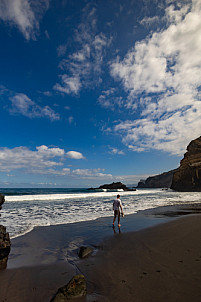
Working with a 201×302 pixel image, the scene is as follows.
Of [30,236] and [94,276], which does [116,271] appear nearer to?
[94,276]

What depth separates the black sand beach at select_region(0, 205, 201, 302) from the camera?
3248 mm

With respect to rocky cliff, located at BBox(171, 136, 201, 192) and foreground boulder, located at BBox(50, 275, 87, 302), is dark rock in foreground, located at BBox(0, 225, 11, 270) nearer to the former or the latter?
foreground boulder, located at BBox(50, 275, 87, 302)

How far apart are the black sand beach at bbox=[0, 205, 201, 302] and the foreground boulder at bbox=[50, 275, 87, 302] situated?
0.18 metres

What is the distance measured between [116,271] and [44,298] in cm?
184

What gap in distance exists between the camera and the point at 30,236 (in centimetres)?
751

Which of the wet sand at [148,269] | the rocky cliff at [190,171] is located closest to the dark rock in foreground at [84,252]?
the wet sand at [148,269]

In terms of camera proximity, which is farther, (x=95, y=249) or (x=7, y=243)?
(x=95, y=249)

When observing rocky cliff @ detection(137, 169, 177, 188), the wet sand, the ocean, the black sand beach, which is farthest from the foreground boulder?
rocky cliff @ detection(137, 169, 177, 188)

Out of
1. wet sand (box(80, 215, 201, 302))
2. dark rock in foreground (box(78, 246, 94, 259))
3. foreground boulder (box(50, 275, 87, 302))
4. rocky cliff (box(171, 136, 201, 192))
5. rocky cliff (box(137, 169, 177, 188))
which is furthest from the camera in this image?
rocky cliff (box(137, 169, 177, 188))

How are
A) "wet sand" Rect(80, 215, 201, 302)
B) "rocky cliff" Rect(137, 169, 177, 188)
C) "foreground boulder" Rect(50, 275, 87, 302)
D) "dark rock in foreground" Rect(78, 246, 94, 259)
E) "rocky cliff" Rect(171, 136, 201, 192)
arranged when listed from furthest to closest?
"rocky cliff" Rect(137, 169, 177, 188)
"rocky cliff" Rect(171, 136, 201, 192)
"dark rock in foreground" Rect(78, 246, 94, 259)
"wet sand" Rect(80, 215, 201, 302)
"foreground boulder" Rect(50, 275, 87, 302)

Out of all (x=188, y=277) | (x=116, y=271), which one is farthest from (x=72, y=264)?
(x=188, y=277)

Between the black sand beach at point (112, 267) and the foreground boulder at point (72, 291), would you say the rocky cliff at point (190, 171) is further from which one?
the foreground boulder at point (72, 291)

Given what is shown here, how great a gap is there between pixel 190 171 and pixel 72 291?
66501 millimetres

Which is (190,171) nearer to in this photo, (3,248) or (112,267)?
(112,267)
